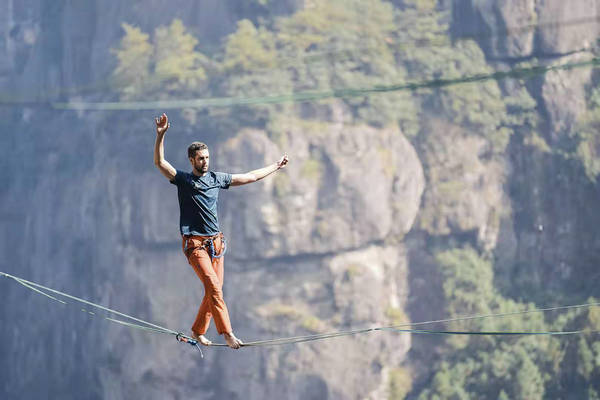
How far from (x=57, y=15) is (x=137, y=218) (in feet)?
26.0

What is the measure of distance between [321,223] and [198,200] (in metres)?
17.7

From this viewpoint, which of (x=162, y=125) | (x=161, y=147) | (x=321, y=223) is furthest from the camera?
(x=321, y=223)

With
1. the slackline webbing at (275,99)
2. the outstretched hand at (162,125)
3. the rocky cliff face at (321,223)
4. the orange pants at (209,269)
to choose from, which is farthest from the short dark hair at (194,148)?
the rocky cliff face at (321,223)

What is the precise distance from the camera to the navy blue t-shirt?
19.4ft

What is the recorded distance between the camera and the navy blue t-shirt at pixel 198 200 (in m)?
5.91

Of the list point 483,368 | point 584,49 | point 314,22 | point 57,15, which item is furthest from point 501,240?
point 57,15

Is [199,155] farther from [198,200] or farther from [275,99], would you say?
[275,99]

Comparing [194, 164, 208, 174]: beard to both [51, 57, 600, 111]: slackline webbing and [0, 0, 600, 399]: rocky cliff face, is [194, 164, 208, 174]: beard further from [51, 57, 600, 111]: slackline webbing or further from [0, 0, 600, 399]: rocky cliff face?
[0, 0, 600, 399]: rocky cliff face

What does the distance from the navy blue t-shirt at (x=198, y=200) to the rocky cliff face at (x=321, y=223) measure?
16.9 m

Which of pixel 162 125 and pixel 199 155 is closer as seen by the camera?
pixel 162 125

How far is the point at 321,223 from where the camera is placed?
2359 cm

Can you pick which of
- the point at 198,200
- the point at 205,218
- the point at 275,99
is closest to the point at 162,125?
the point at 198,200

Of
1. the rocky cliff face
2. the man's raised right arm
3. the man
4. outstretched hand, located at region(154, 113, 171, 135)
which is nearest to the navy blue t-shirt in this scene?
the man

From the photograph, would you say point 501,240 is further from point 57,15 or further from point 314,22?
point 57,15
